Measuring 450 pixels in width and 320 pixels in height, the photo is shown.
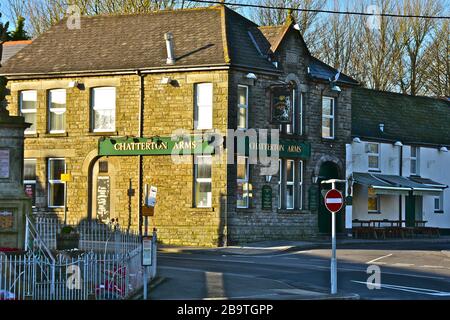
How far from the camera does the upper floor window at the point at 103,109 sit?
136 ft

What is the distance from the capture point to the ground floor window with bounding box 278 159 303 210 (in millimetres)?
41500

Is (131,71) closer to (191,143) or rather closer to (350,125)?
(191,143)

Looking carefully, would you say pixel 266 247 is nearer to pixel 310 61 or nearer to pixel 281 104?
pixel 281 104

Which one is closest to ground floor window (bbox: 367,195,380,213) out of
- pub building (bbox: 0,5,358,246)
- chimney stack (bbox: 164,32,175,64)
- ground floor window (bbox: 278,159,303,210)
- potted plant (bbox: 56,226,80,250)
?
pub building (bbox: 0,5,358,246)

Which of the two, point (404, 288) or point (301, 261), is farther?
point (301, 261)

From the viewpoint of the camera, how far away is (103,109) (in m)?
41.7

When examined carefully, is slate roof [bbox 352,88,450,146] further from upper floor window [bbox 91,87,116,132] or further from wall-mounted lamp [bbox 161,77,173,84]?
upper floor window [bbox 91,87,116,132]

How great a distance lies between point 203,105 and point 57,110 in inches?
267

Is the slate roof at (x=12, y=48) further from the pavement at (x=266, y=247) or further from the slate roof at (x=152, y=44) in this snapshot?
the pavement at (x=266, y=247)

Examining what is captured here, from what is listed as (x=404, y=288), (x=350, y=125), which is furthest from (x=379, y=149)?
(x=404, y=288)

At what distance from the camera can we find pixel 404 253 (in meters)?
36.4

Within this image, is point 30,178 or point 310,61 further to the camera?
point 310,61

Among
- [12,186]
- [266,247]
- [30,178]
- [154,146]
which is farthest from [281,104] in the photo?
[12,186]
